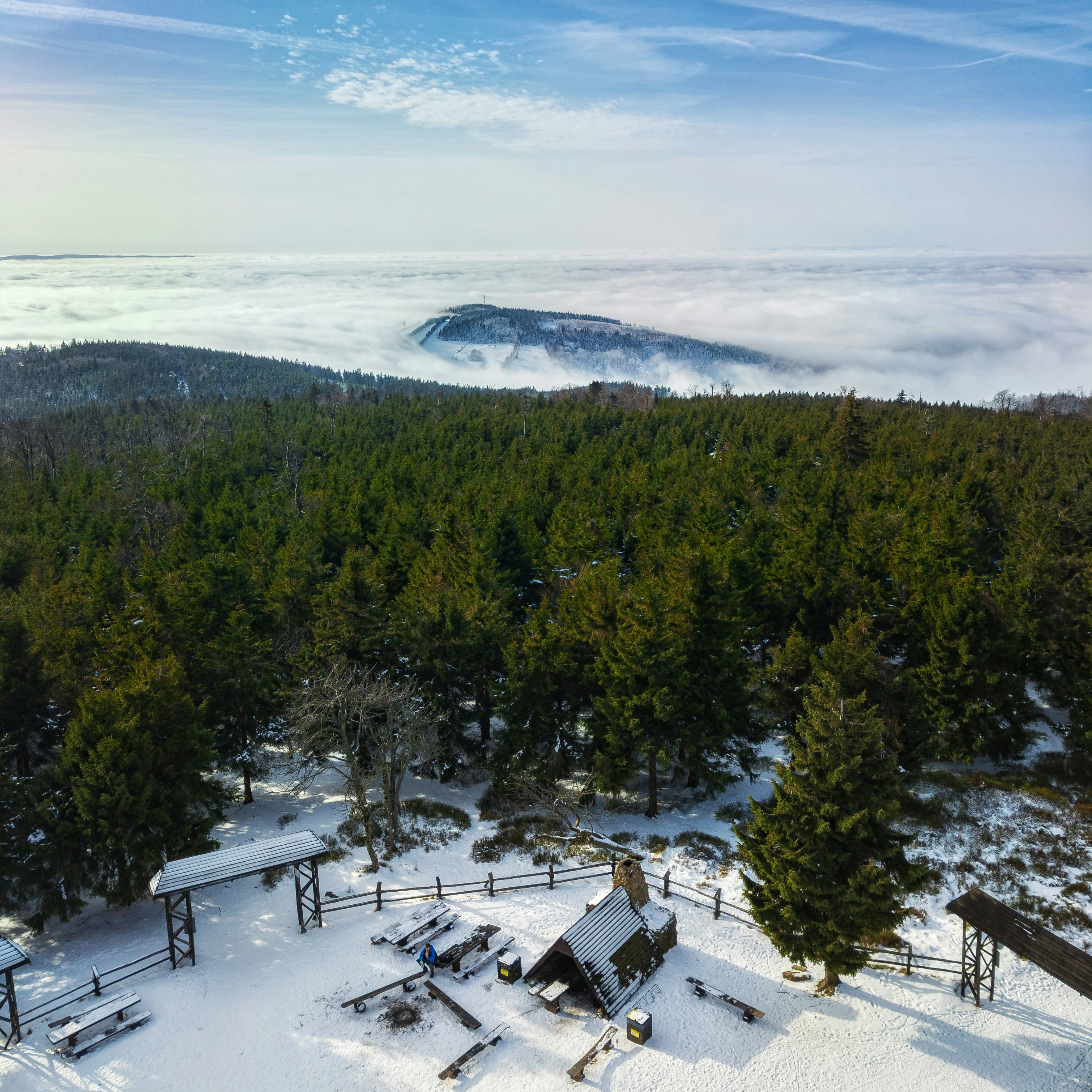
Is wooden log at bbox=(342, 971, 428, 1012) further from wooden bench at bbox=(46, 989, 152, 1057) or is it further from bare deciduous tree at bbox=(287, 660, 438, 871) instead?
bare deciduous tree at bbox=(287, 660, 438, 871)

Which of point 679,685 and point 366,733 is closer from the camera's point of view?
point 679,685

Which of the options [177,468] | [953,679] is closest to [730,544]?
[953,679]

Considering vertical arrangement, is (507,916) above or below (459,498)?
below

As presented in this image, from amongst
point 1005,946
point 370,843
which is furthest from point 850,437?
point 370,843

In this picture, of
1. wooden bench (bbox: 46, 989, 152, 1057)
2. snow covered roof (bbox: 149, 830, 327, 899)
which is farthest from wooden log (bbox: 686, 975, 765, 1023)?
wooden bench (bbox: 46, 989, 152, 1057)

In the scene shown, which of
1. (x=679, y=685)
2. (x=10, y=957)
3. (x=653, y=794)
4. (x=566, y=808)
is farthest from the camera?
(x=566, y=808)

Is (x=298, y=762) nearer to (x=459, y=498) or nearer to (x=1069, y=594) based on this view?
(x=459, y=498)

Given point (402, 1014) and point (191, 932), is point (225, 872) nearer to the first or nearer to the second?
point (191, 932)
